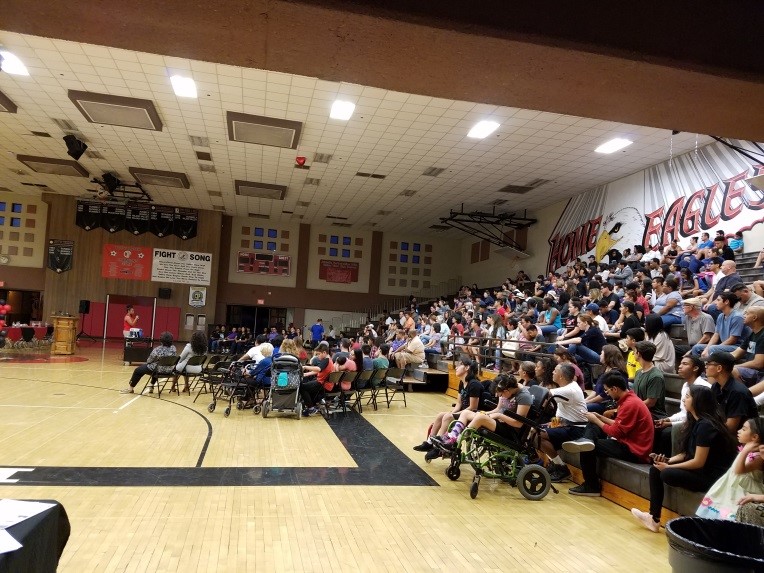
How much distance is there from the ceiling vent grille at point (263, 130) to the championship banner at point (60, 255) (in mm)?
12023

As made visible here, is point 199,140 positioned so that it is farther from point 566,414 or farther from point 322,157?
point 566,414

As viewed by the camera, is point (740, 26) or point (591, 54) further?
point (740, 26)

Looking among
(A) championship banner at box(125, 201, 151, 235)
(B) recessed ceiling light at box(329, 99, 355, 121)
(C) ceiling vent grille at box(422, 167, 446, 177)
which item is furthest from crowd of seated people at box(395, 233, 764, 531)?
(A) championship banner at box(125, 201, 151, 235)

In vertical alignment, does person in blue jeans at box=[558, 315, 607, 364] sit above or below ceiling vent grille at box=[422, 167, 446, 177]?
below

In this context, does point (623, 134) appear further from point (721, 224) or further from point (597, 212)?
point (597, 212)

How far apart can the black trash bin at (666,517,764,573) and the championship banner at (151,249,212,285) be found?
71.6 feet

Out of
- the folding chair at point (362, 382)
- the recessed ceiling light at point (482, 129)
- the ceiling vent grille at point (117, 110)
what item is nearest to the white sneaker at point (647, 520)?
the folding chair at point (362, 382)

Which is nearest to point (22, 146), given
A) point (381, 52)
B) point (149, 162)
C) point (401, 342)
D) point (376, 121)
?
point (149, 162)

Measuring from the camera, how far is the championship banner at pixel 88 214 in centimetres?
2114

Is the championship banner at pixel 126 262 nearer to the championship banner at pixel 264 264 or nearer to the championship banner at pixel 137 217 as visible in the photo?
the championship banner at pixel 137 217

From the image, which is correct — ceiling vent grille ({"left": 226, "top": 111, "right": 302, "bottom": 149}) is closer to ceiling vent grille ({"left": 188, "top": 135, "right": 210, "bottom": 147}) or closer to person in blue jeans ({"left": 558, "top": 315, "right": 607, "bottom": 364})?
ceiling vent grille ({"left": 188, "top": 135, "right": 210, "bottom": 147})

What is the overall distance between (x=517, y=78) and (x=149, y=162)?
51.9 ft

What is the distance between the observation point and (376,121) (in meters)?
11.8

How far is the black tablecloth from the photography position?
5.78 feet
